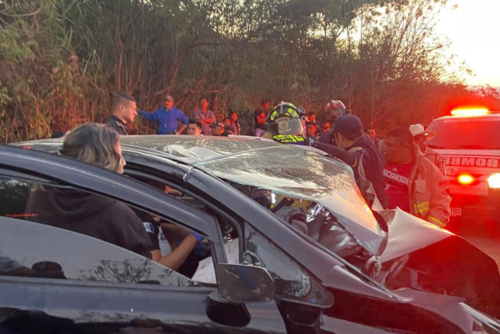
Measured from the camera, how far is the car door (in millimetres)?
1750

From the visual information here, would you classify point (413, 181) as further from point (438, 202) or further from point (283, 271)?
point (283, 271)

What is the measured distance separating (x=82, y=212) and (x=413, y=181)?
10.1ft

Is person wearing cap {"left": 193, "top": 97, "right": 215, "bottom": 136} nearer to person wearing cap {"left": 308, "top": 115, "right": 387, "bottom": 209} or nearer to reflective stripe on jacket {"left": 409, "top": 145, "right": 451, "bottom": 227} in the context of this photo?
person wearing cap {"left": 308, "top": 115, "right": 387, "bottom": 209}

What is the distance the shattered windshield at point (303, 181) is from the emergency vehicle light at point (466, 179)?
440cm

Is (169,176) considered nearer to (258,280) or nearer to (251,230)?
(251,230)

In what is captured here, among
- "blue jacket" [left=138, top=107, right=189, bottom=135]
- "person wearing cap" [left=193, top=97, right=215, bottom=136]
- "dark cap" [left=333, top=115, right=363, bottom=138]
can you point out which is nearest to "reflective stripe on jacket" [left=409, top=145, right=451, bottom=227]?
"dark cap" [left=333, top=115, right=363, bottom=138]

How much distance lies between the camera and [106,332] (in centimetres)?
174

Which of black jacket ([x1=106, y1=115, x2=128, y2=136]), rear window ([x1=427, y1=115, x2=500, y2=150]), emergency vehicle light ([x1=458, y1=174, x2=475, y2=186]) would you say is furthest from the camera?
rear window ([x1=427, y1=115, x2=500, y2=150])

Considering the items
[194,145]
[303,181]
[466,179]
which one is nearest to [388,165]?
[303,181]

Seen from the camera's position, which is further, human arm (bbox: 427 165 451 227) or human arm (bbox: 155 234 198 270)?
human arm (bbox: 427 165 451 227)

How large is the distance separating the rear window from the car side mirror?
593 cm

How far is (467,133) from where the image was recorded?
23.6ft

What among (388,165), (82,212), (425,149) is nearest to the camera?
(82,212)

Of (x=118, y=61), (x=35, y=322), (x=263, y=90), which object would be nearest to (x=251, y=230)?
(x=35, y=322)
